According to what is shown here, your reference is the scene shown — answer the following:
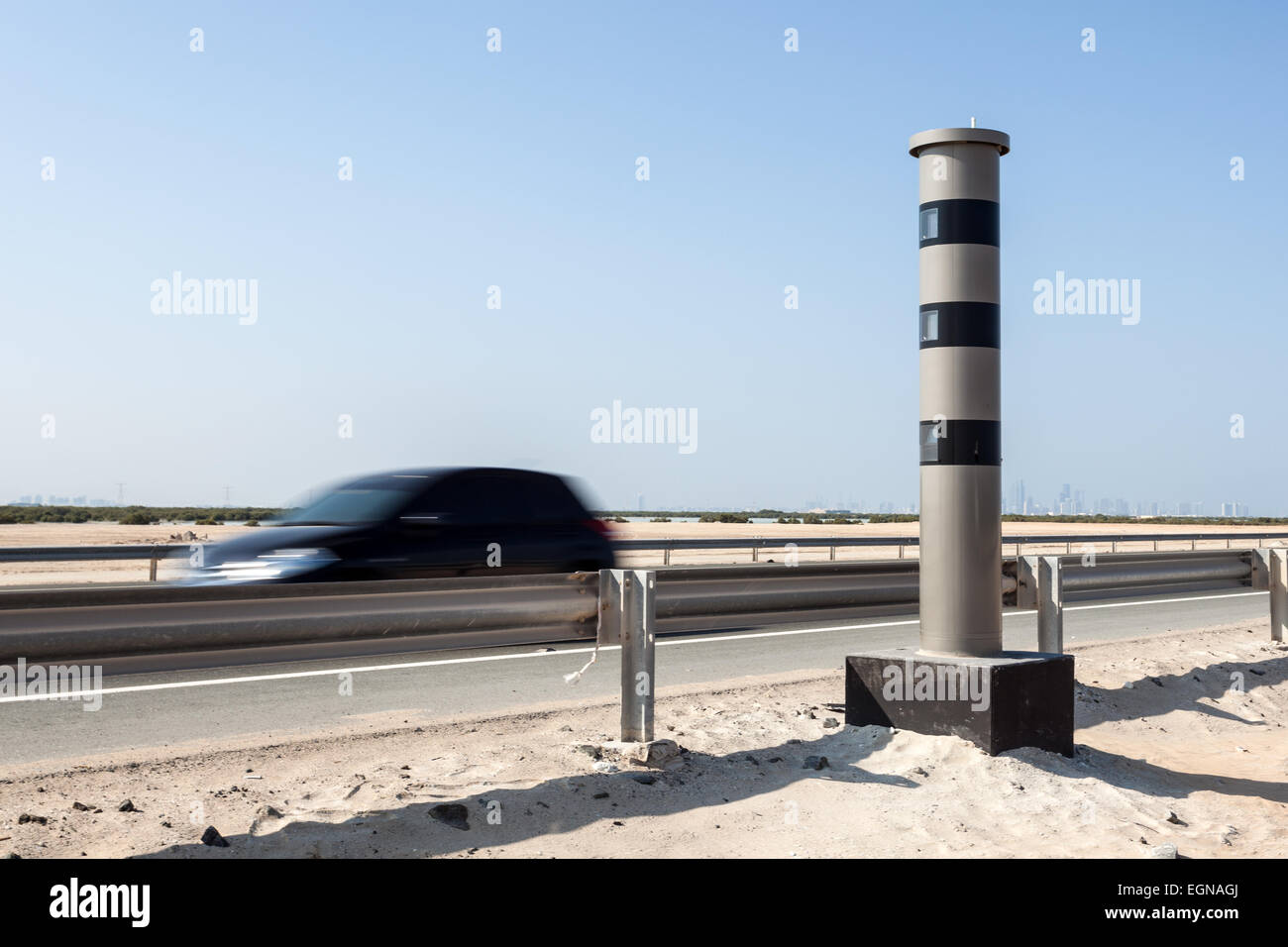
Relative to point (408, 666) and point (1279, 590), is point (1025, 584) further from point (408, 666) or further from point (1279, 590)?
point (408, 666)

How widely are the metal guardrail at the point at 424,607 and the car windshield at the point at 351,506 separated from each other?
4.90 meters

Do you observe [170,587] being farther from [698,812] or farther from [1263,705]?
[1263,705]

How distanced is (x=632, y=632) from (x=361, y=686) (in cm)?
377

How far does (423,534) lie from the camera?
36.2 ft

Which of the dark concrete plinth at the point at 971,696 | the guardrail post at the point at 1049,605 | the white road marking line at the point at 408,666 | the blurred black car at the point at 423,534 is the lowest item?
the white road marking line at the point at 408,666

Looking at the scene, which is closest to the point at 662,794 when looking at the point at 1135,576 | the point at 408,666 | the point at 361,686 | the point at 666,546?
the point at 361,686

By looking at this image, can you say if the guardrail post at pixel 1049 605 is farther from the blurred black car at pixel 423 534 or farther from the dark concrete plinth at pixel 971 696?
the blurred black car at pixel 423 534

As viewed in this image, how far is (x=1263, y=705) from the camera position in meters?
9.08

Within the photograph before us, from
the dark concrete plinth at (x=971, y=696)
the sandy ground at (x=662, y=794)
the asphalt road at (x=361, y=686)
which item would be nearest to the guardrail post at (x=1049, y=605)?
the sandy ground at (x=662, y=794)

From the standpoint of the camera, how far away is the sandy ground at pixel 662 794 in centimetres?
456

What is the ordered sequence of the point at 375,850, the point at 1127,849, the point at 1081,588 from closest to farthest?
the point at 375,850
the point at 1127,849
the point at 1081,588

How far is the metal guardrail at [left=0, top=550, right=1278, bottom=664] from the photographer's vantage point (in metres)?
4.57
